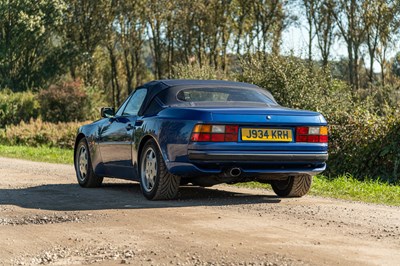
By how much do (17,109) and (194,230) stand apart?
3700 cm

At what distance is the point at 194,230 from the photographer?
25.6ft

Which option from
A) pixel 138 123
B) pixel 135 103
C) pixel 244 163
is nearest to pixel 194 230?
pixel 244 163

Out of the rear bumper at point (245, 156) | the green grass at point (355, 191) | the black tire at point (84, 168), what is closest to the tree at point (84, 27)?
the black tire at point (84, 168)

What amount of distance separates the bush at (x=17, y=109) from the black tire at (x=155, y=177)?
3290 centimetres

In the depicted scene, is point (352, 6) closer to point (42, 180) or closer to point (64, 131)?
point (64, 131)

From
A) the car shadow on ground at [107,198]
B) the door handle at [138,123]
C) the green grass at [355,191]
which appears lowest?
the green grass at [355,191]

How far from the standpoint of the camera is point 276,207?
9.71m

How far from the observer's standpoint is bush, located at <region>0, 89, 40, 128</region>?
42925mm

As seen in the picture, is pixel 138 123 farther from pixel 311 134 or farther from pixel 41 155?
pixel 41 155

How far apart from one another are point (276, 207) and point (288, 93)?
504 inches

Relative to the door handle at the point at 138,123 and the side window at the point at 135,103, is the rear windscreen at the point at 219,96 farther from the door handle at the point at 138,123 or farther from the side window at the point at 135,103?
the side window at the point at 135,103

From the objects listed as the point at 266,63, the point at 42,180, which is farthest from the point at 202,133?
the point at 266,63

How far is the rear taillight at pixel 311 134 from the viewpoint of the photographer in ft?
32.8

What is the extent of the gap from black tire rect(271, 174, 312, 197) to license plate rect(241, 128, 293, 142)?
3.33 feet
